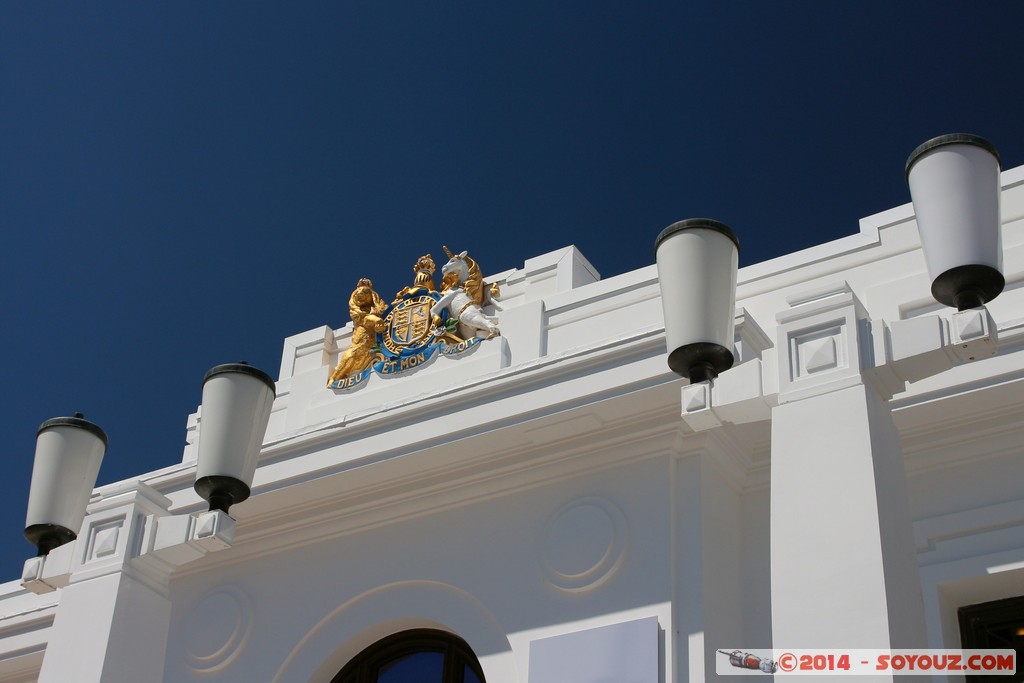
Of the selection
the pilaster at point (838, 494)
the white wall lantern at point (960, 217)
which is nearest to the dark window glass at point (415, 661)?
the pilaster at point (838, 494)

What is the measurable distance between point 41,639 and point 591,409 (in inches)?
190

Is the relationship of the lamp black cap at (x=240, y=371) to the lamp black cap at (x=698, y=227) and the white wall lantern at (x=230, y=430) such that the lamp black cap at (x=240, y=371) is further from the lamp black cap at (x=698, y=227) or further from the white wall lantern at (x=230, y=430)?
the lamp black cap at (x=698, y=227)

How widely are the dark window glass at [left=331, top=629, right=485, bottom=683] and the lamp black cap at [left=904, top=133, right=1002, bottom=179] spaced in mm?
4664

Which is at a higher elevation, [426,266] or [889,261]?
[426,266]

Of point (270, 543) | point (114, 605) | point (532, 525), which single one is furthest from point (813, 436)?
point (270, 543)

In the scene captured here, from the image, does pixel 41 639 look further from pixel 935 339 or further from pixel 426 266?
pixel 935 339

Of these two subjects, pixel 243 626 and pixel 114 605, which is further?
pixel 243 626

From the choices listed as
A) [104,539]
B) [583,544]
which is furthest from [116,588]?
[583,544]

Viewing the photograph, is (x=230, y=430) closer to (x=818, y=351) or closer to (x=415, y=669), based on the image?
(x=818, y=351)

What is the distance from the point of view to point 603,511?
789cm

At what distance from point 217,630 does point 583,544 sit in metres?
2.78

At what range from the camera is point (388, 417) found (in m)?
8.70

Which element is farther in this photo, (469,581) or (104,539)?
(469,581)

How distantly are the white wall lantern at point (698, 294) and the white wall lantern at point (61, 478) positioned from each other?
3170 mm
